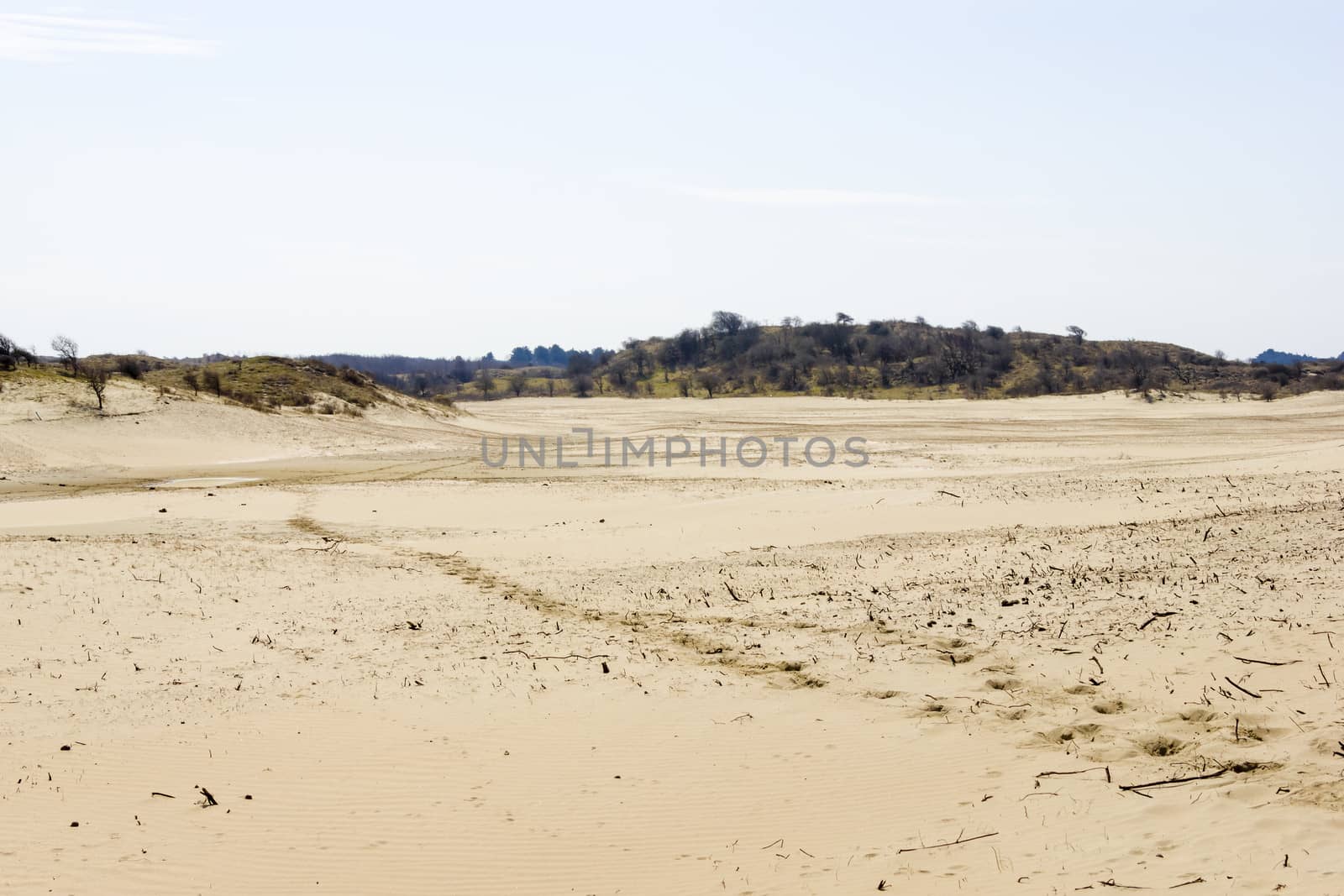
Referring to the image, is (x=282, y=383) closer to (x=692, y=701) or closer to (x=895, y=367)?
(x=692, y=701)

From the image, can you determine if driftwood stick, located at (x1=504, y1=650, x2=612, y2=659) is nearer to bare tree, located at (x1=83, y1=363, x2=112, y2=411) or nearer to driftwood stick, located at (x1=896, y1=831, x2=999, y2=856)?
driftwood stick, located at (x1=896, y1=831, x2=999, y2=856)

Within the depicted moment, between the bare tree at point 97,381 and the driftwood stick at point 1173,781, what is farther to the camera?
the bare tree at point 97,381

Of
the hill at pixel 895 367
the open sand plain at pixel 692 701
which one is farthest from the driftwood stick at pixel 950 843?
the hill at pixel 895 367

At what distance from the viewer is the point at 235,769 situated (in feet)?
22.7

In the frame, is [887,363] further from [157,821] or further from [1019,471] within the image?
[157,821]

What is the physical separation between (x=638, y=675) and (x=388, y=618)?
12.3 ft

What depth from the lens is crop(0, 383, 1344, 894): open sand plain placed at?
5.49 m

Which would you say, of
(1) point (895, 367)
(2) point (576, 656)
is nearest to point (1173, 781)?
(2) point (576, 656)

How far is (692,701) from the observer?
27.2ft

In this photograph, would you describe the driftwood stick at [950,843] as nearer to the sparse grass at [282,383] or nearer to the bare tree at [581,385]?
the sparse grass at [282,383]

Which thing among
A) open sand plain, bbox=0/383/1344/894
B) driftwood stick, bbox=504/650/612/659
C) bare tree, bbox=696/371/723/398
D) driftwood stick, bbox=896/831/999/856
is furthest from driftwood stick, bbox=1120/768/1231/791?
bare tree, bbox=696/371/723/398

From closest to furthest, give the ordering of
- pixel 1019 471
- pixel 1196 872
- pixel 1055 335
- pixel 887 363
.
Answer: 1. pixel 1196 872
2. pixel 1019 471
3. pixel 887 363
4. pixel 1055 335

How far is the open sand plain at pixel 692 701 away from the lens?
18.0 ft

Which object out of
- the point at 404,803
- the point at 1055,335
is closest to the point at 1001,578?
the point at 404,803
